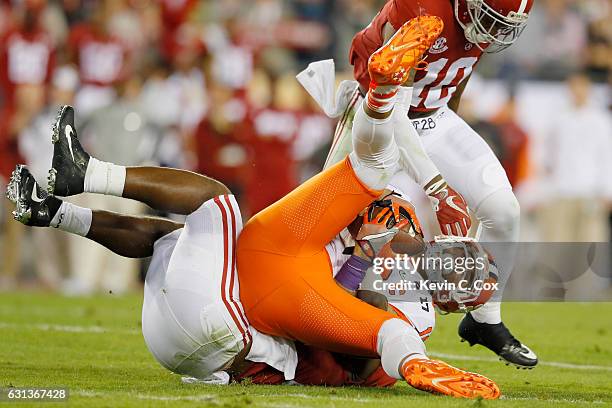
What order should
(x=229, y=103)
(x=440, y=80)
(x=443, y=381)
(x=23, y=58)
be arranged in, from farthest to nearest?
(x=23, y=58)
(x=229, y=103)
(x=440, y=80)
(x=443, y=381)

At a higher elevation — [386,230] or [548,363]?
[386,230]

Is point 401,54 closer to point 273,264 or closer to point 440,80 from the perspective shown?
point 273,264

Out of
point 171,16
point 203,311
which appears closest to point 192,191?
point 203,311

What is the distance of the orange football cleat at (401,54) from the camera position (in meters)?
4.41

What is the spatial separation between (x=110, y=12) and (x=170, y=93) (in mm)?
1124

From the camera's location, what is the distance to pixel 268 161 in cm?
1046

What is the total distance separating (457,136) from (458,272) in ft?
4.00

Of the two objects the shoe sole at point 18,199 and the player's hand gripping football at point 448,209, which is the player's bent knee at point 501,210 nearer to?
the player's hand gripping football at point 448,209

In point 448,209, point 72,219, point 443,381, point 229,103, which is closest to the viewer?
point 443,381

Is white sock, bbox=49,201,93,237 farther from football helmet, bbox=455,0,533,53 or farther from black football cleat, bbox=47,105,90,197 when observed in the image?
football helmet, bbox=455,0,533,53

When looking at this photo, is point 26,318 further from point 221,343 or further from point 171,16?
point 171,16

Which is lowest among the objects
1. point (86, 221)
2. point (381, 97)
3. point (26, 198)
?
point (86, 221)

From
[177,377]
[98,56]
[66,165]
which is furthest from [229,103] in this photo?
[66,165]

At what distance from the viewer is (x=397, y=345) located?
4492 millimetres
